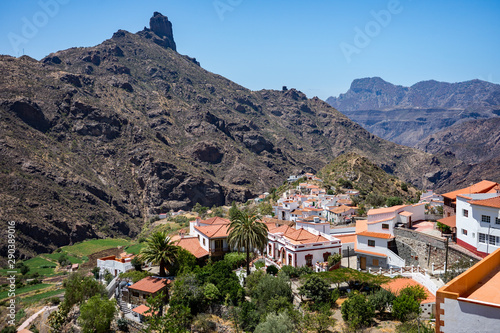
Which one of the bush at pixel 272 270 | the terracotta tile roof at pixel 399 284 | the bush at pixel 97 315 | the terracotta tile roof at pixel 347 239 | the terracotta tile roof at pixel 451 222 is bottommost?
the bush at pixel 97 315

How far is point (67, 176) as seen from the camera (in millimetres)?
116625

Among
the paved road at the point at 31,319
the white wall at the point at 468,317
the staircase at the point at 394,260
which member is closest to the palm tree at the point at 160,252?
the paved road at the point at 31,319

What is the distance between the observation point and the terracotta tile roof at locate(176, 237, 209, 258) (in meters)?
41.2

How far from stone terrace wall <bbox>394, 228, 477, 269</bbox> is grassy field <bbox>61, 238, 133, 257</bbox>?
74.6 m

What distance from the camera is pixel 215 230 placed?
141 ft

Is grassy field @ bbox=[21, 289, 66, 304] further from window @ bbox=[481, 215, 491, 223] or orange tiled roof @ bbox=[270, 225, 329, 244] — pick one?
window @ bbox=[481, 215, 491, 223]

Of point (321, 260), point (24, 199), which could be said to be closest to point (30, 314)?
point (321, 260)

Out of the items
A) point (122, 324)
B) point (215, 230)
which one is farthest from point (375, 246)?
point (122, 324)

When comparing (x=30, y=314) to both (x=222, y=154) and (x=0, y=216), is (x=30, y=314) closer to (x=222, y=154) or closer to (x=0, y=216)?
(x=0, y=216)

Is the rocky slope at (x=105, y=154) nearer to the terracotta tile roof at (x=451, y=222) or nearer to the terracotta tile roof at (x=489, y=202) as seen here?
the terracotta tile roof at (x=451, y=222)

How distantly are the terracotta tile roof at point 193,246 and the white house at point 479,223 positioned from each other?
26900 mm

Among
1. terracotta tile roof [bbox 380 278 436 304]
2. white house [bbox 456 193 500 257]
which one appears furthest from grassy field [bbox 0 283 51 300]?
white house [bbox 456 193 500 257]

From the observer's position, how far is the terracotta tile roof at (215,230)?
4172 centimetres

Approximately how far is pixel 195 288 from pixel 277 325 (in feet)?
35.9
